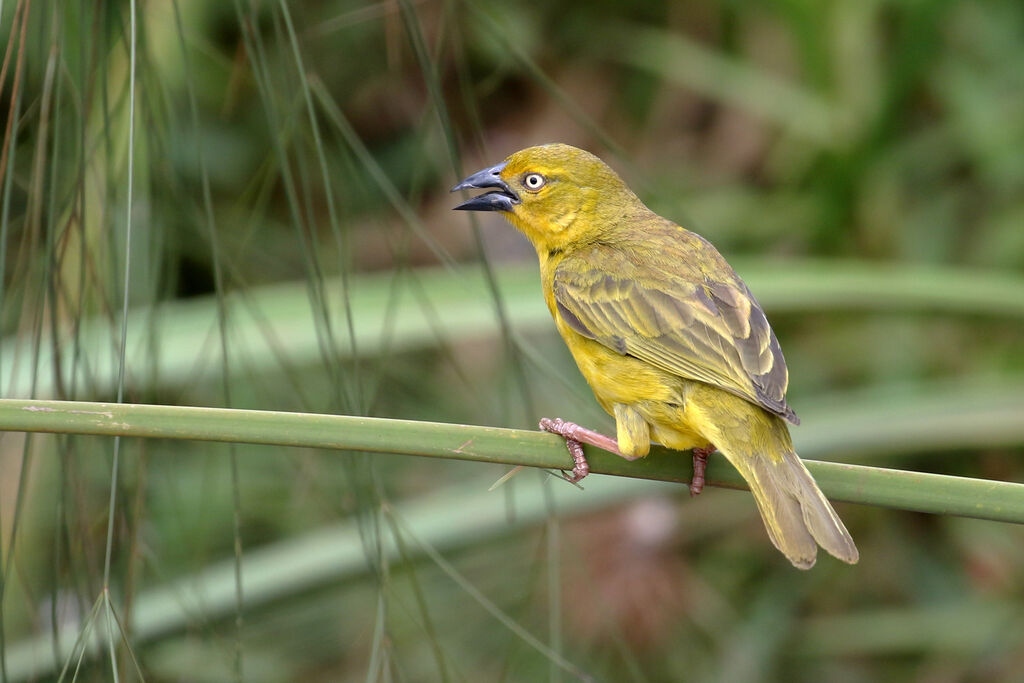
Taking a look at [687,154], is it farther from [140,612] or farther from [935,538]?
[140,612]

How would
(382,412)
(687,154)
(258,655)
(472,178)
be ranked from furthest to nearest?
1. (687,154)
2. (258,655)
3. (382,412)
4. (472,178)

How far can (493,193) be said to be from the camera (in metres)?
3.18

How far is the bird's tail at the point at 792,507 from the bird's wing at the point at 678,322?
0.11 meters

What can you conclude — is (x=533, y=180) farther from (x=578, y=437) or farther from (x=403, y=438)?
(x=403, y=438)

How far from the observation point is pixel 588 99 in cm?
583

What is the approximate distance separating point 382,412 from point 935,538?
8.22ft

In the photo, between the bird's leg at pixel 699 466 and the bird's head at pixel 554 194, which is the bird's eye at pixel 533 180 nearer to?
the bird's head at pixel 554 194

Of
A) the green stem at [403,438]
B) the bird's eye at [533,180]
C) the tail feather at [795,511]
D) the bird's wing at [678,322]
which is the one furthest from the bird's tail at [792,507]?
the bird's eye at [533,180]

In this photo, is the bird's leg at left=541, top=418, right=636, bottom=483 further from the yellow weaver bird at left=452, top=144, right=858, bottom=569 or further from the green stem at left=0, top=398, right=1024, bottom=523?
the green stem at left=0, top=398, right=1024, bottom=523

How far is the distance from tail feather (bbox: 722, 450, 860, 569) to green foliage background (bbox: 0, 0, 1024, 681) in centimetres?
42

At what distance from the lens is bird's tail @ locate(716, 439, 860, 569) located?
2189 mm

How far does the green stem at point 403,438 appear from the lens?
1561mm

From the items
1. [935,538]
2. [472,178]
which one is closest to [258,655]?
[472,178]

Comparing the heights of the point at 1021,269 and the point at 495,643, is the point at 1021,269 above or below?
above
